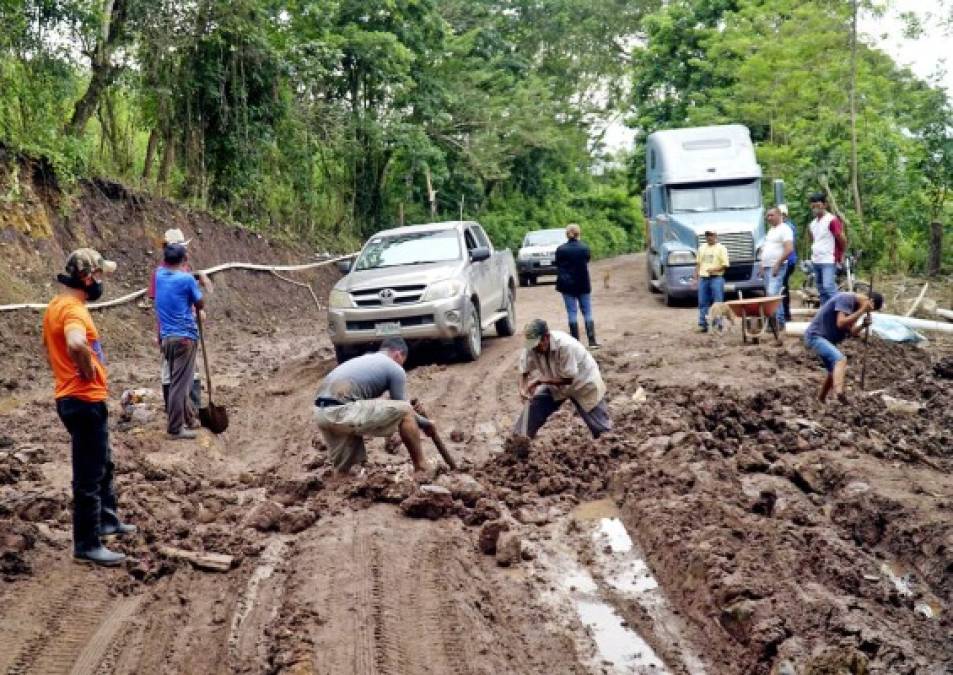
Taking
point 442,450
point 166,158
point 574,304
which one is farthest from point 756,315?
point 166,158

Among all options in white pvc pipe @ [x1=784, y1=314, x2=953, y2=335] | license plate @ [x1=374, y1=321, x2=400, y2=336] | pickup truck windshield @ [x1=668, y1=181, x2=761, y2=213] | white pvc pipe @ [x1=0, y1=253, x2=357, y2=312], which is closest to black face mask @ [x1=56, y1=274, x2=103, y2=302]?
white pvc pipe @ [x1=0, y1=253, x2=357, y2=312]

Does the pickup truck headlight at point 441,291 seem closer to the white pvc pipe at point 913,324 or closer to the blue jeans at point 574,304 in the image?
the blue jeans at point 574,304

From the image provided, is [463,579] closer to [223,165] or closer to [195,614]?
[195,614]

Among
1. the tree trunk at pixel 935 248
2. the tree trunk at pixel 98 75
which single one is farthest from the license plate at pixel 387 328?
the tree trunk at pixel 935 248

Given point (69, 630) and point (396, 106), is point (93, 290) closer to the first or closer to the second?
point (69, 630)

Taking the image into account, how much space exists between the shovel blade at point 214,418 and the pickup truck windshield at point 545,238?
21.3 meters

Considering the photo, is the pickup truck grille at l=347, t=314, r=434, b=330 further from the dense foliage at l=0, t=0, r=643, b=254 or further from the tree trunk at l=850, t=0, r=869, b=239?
the tree trunk at l=850, t=0, r=869, b=239

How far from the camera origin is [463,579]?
19.8ft

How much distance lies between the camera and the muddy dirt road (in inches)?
200

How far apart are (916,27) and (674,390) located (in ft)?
51.3

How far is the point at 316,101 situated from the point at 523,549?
2157 centimetres

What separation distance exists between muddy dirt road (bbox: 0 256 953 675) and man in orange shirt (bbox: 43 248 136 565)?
21cm

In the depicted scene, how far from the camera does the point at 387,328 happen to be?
13.4 m

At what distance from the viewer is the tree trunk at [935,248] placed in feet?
71.2
